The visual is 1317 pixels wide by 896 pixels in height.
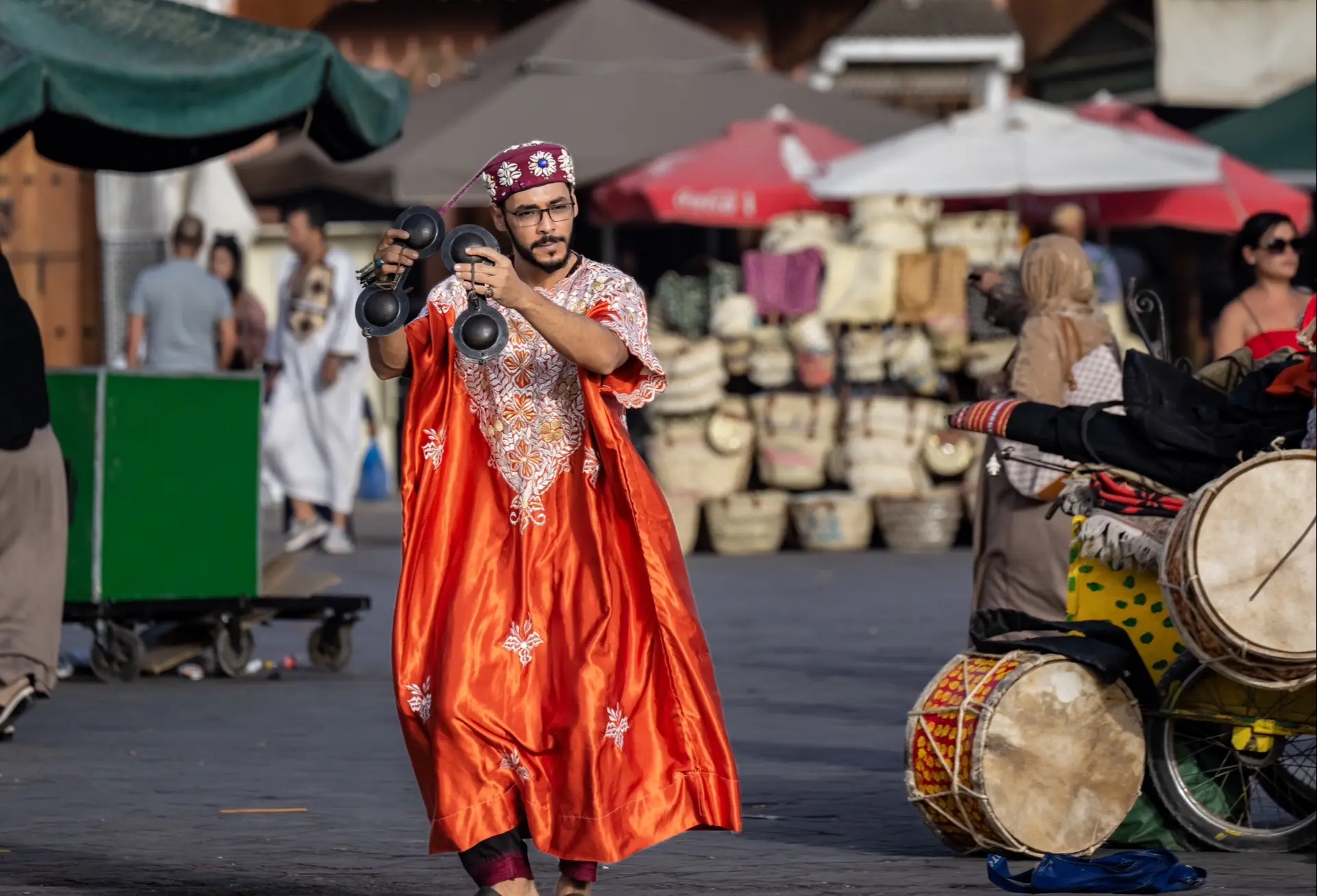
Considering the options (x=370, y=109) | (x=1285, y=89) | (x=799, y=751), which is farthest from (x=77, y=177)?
(x=799, y=751)

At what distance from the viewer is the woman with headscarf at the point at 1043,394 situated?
30.0 ft

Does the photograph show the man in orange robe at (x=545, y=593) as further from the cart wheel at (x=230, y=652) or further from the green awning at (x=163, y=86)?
the cart wheel at (x=230, y=652)

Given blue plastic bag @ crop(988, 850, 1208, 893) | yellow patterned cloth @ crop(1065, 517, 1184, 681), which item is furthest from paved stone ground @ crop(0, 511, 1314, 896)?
yellow patterned cloth @ crop(1065, 517, 1184, 681)

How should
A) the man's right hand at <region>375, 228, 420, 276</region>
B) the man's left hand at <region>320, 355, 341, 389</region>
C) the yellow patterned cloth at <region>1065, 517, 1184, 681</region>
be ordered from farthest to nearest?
the man's left hand at <region>320, 355, 341, 389</region> → the yellow patterned cloth at <region>1065, 517, 1184, 681</region> → the man's right hand at <region>375, 228, 420, 276</region>

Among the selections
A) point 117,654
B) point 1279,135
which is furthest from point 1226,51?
point 117,654

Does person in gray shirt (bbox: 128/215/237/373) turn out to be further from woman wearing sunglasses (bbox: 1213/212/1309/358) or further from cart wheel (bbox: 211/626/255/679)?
woman wearing sunglasses (bbox: 1213/212/1309/358)

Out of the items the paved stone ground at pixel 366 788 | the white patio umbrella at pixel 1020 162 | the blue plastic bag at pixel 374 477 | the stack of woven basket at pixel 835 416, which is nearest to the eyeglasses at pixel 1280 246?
the paved stone ground at pixel 366 788

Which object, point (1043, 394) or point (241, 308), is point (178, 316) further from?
point (1043, 394)

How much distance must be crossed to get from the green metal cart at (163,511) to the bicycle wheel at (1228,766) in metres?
5.18

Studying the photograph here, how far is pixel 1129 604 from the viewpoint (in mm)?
7414

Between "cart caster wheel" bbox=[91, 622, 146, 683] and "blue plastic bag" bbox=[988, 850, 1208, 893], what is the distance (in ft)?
18.6

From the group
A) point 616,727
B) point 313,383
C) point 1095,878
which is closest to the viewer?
point 616,727

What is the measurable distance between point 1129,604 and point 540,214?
2116mm

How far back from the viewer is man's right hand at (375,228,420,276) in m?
5.89
